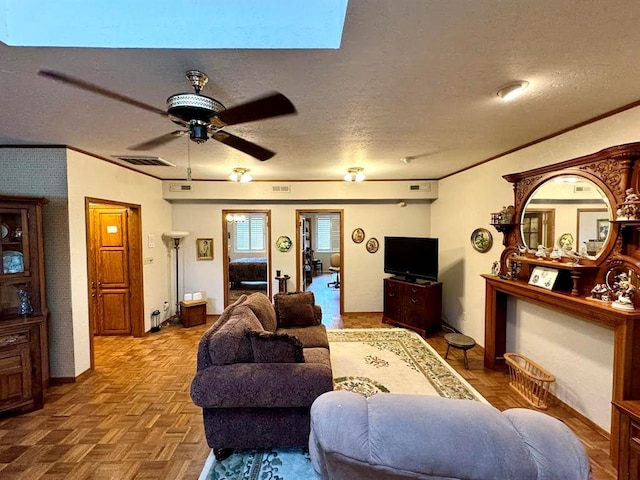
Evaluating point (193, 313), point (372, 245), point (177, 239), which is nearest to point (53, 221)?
point (177, 239)

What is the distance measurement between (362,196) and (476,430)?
4.79m

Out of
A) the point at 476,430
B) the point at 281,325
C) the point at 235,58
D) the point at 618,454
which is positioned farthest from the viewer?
the point at 281,325

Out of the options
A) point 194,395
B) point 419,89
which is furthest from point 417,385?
point 419,89

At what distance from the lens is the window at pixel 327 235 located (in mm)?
11281

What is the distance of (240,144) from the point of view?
226 centimetres

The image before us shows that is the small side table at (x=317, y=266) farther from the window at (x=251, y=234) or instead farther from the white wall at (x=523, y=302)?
the white wall at (x=523, y=302)

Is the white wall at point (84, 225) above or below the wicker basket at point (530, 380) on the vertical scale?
above

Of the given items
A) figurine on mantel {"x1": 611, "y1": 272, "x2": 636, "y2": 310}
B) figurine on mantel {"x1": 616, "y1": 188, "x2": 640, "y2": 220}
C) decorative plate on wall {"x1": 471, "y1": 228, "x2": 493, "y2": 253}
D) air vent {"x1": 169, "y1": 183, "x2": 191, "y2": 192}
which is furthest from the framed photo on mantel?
air vent {"x1": 169, "y1": 183, "x2": 191, "y2": 192}

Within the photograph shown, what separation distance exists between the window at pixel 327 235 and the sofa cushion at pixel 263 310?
772cm

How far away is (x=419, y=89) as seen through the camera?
1.90 m

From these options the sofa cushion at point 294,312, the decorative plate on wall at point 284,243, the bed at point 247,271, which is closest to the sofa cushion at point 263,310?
the sofa cushion at point 294,312

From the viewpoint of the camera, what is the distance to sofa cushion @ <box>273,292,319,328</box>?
3639 millimetres

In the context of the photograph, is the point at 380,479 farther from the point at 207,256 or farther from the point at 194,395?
the point at 207,256

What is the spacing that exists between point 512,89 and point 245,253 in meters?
8.95
